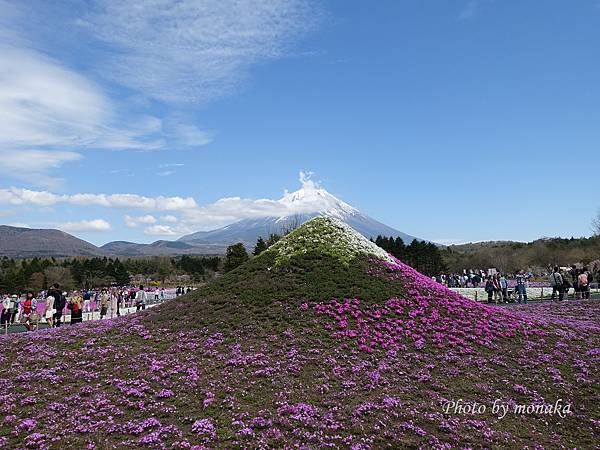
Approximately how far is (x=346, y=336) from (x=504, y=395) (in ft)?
17.2

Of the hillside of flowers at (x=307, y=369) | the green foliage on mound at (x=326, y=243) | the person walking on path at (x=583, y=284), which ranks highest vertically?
the green foliage on mound at (x=326, y=243)

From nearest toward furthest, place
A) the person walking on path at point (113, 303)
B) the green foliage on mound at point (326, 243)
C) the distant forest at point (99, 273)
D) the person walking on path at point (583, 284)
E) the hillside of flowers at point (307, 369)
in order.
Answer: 1. the hillside of flowers at point (307, 369)
2. the green foliage on mound at point (326, 243)
3. the person walking on path at point (583, 284)
4. the person walking on path at point (113, 303)
5. the distant forest at point (99, 273)

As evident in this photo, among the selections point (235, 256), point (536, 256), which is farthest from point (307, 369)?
point (536, 256)

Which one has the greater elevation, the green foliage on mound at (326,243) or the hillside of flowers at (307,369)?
the green foliage on mound at (326,243)

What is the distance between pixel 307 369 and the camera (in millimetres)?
13609

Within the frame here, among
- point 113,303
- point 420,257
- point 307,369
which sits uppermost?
point 420,257

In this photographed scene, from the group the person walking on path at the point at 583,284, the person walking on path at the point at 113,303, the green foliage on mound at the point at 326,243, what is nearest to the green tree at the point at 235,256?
the person walking on path at the point at 113,303

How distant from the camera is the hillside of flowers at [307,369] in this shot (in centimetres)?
1031

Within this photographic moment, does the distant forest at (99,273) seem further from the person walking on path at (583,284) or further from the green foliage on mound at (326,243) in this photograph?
the person walking on path at (583,284)

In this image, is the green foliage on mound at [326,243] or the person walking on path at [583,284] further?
the person walking on path at [583,284]

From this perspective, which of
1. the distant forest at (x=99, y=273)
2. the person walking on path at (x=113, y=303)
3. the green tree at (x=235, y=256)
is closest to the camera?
the person walking on path at (x=113, y=303)

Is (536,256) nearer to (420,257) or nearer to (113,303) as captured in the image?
(420,257)

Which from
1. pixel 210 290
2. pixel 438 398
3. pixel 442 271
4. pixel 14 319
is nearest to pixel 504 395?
pixel 438 398

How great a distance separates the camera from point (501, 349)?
50.9 feet
